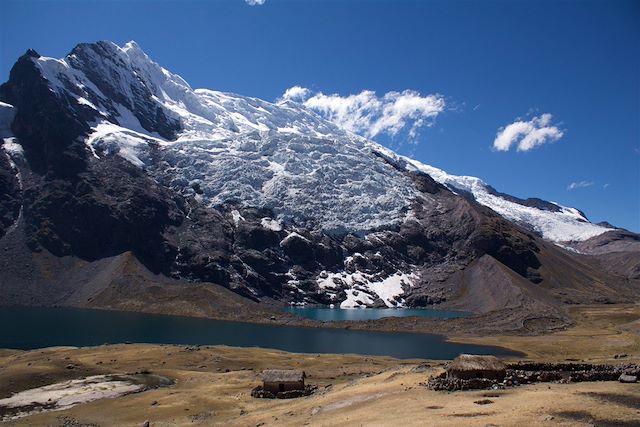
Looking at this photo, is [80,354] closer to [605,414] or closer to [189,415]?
[189,415]

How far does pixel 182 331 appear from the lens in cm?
18138

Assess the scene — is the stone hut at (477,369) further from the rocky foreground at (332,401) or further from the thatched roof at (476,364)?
the rocky foreground at (332,401)

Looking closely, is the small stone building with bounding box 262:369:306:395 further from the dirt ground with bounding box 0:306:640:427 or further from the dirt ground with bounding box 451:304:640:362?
the dirt ground with bounding box 451:304:640:362

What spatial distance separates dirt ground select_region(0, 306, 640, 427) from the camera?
37.5m

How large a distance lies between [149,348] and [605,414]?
104386 mm

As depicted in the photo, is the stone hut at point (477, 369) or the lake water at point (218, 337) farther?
the lake water at point (218, 337)

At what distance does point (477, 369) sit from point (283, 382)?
2415 centimetres

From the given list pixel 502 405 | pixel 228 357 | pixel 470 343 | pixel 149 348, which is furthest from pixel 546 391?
pixel 470 343

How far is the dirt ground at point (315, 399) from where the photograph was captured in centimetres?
3753

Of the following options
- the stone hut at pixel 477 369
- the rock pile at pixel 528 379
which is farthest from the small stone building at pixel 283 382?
the stone hut at pixel 477 369

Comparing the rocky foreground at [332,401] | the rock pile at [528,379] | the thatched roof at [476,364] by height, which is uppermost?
the thatched roof at [476,364]

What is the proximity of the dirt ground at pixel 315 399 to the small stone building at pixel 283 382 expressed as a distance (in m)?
2.09

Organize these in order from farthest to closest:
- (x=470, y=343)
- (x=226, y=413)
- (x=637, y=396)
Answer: (x=470, y=343) → (x=226, y=413) → (x=637, y=396)

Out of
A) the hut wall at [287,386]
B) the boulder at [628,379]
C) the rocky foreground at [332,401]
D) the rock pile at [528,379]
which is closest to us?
the rocky foreground at [332,401]
